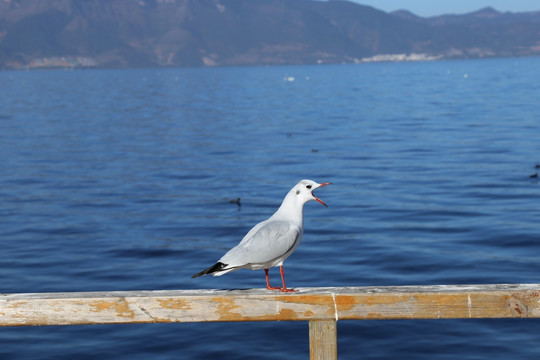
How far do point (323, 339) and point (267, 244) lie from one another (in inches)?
39.5

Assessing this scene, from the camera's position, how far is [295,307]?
5715 mm

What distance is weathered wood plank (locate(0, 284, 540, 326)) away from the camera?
566 centimetres

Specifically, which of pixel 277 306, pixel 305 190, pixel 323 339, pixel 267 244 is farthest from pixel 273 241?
Result: pixel 323 339

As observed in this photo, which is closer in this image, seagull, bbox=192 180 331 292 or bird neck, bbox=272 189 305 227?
seagull, bbox=192 180 331 292

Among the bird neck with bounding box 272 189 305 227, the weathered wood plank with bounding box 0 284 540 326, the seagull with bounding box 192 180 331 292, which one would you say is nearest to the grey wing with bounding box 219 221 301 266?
the seagull with bounding box 192 180 331 292

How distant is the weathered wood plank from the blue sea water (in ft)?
17.2

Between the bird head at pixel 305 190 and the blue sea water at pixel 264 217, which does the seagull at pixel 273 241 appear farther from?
the blue sea water at pixel 264 217

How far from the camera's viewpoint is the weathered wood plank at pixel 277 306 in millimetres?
5656

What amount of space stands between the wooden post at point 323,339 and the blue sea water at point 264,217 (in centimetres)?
518

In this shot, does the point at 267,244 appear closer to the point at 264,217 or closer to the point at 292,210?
the point at 292,210

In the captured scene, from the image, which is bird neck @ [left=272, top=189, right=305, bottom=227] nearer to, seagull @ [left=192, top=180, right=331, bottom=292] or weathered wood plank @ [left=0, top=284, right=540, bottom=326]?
seagull @ [left=192, top=180, right=331, bottom=292]

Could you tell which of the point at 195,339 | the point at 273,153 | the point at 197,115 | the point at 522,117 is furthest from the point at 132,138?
the point at 195,339

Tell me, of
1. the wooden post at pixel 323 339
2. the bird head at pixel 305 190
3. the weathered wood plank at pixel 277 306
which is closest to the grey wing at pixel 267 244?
the bird head at pixel 305 190

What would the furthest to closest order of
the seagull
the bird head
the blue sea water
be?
the blue sea water
the bird head
the seagull
